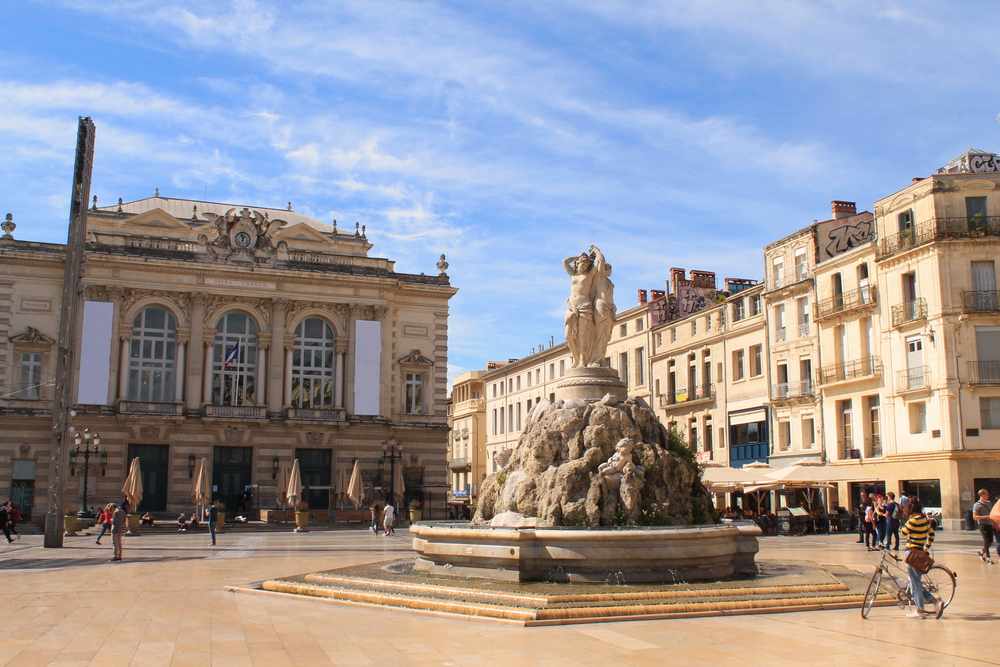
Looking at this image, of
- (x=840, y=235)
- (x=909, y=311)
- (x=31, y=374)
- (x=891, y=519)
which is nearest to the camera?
(x=891, y=519)

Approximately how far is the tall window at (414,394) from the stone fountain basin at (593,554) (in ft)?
129

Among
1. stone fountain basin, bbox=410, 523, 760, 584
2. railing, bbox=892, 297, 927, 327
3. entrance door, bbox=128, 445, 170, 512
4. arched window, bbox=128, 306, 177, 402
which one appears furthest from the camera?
arched window, bbox=128, 306, 177, 402

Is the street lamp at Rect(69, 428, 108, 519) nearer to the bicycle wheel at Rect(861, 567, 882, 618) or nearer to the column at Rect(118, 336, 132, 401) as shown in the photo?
the column at Rect(118, 336, 132, 401)

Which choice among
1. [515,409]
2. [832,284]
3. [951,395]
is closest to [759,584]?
[951,395]

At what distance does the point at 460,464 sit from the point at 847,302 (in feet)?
180

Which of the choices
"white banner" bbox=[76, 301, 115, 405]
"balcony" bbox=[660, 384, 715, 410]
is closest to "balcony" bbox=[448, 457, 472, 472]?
"balcony" bbox=[660, 384, 715, 410]

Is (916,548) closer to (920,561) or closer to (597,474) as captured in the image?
(920,561)

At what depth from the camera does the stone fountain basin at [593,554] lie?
593 inches

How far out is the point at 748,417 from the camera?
52.4 meters

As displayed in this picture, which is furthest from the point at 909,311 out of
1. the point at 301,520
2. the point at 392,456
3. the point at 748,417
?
the point at 301,520

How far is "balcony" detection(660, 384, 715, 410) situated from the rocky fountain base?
3659cm

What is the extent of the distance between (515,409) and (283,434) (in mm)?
34299

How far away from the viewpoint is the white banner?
48.8 meters

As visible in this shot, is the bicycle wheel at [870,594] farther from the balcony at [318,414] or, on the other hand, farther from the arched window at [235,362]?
the arched window at [235,362]
